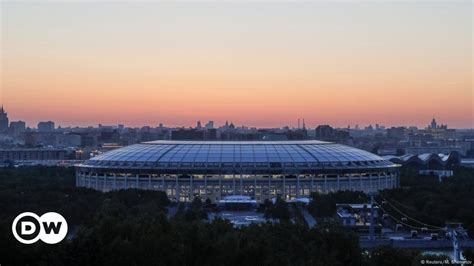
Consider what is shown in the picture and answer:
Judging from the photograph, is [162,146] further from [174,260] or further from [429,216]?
[174,260]

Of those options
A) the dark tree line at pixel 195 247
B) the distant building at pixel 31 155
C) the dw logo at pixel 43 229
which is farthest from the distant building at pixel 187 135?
the dw logo at pixel 43 229

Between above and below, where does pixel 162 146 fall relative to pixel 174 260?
above

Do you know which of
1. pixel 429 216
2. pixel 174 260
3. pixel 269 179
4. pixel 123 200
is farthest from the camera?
pixel 269 179

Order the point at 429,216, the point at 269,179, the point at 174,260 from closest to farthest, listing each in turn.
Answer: the point at 174,260
the point at 429,216
the point at 269,179

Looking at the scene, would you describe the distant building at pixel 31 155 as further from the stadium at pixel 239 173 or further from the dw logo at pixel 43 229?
the dw logo at pixel 43 229

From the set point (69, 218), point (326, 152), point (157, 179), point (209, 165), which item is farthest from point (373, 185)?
point (69, 218)

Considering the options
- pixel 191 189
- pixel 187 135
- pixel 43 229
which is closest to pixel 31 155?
pixel 187 135

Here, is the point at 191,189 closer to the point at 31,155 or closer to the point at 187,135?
the point at 187,135
